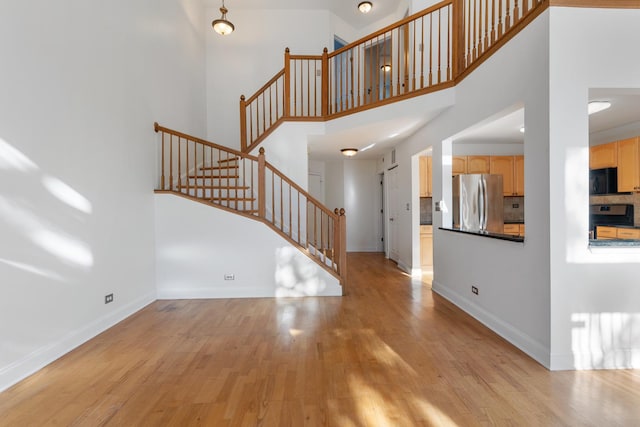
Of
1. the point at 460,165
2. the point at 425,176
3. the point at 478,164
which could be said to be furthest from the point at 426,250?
the point at 478,164

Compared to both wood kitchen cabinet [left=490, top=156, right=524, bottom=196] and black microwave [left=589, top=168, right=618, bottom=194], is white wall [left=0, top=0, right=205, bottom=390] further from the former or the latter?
black microwave [left=589, top=168, right=618, bottom=194]

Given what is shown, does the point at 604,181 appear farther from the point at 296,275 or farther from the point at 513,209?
the point at 296,275

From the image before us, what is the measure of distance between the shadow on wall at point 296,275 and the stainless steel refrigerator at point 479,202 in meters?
2.41

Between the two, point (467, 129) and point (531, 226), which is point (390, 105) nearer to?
point (467, 129)

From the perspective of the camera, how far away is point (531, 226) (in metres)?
2.39

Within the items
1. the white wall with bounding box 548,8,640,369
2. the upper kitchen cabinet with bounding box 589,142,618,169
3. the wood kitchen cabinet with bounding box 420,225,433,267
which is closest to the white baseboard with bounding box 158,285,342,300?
the wood kitchen cabinet with bounding box 420,225,433,267

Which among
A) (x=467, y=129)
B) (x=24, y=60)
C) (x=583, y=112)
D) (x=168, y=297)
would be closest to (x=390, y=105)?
(x=467, y=129)

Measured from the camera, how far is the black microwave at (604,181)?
4.21 m

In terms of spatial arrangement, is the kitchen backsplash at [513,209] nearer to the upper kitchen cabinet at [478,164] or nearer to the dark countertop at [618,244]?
the upper kitchen cabinet at [478,164]

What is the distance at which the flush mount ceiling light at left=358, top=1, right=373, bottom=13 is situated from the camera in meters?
5.91

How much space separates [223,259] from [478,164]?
466 cm

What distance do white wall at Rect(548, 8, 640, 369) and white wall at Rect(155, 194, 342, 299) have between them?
2.48m

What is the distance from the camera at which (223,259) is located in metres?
4.03

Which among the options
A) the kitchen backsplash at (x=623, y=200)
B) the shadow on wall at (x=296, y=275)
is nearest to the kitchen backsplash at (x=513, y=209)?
the kitchen backsplash at (x=623, y=200)
